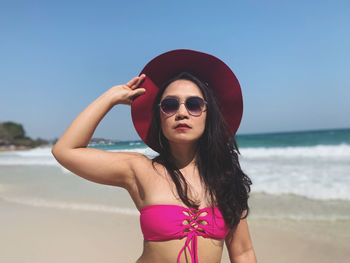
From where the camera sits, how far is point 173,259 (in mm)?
1662

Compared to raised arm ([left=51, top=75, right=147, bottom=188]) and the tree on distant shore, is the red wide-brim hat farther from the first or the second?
the tree on distant shore

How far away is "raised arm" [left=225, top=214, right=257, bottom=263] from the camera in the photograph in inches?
74.1

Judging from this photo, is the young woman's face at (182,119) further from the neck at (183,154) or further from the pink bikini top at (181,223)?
the pink bikini top at (181,223)

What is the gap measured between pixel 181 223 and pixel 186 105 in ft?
2.22

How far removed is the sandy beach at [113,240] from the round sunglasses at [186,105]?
267 centimetres

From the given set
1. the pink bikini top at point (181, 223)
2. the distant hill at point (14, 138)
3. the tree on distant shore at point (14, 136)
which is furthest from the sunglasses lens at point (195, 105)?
the tree on distant shore at point (14, 136)

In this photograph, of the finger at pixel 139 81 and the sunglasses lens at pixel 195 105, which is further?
the finger at pixel 139 81

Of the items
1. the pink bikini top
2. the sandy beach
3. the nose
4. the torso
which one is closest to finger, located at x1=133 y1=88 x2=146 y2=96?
the nose

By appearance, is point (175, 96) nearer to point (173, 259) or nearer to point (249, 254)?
point (173, 259)

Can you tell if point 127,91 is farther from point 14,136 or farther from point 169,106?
point 14,136

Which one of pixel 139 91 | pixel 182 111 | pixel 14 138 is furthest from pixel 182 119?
pixel 14 138

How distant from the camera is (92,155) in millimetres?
1729

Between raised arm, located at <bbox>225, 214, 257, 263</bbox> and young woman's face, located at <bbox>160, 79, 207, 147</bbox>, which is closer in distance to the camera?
young woman's face, located at <bbox>160, 79, 207, 147</bbox>

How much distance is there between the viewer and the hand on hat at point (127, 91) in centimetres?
189
